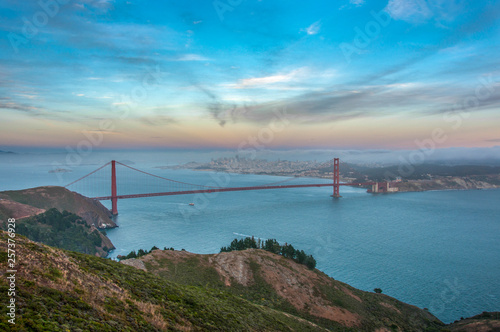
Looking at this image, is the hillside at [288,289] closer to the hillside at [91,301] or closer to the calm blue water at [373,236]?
the calm blue water at [373,236]

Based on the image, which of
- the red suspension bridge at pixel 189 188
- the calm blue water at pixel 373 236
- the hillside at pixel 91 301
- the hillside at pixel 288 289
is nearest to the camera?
the hillside at pixel 91 301

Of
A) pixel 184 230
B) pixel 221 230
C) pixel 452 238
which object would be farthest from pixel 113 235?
pixel 452 238

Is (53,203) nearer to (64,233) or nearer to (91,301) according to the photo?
(64,233)

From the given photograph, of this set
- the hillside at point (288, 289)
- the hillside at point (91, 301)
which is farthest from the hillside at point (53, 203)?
the hillside at point (91, 301)

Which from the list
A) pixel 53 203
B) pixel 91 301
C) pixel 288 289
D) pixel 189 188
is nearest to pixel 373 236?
pixel 288 289

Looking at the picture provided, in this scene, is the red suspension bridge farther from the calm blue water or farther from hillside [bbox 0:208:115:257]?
hillside [bbox 0:208:115:257]

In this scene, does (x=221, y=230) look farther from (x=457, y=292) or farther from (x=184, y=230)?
(x=457, y=292)

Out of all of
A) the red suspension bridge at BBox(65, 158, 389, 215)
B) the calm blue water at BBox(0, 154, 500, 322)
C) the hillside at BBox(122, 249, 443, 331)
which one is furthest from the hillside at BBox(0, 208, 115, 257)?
the hillside at BBox(122, 249, 443, 331)
